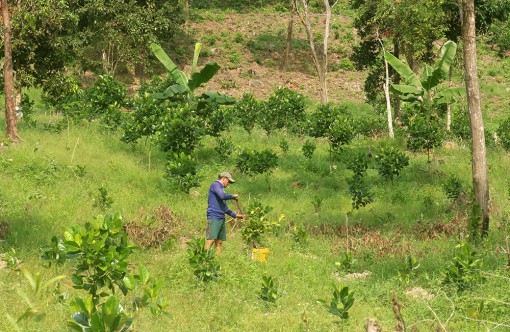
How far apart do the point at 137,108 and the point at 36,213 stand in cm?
599

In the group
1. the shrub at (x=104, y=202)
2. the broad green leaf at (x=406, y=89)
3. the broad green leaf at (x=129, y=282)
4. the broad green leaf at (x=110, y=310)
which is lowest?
the shrub at (x=104, y=202)

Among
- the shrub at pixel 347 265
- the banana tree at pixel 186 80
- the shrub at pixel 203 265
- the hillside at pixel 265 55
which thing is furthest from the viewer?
the hillside at pixel 265 55

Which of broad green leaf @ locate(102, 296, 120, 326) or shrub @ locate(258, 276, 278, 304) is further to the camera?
shrub @ locate(258, 276, 278, 304)

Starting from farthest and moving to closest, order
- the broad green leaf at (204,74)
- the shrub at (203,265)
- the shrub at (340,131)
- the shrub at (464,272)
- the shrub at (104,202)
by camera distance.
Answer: the shrub at (340,131)
the broad green leaf at (204,74)
the shrub at (104,202)
the shrub at (203,265)
the shrub at (464,272)

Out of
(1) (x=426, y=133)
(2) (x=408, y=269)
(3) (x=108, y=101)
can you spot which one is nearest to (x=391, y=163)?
(1) (x=426, y=133)

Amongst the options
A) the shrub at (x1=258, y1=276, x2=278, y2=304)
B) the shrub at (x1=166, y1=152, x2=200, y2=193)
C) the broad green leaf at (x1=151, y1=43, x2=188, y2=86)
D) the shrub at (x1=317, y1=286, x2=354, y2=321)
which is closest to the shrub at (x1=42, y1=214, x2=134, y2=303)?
the shrub at (x1=317, y1=286, x2=354, y2=321)

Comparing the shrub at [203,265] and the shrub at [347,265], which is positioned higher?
the shrub at [203,265]

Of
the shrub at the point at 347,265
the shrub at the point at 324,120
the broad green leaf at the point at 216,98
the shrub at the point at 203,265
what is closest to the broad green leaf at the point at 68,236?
the shrub at the point at 203,265

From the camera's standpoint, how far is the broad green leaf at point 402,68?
14641 millimetres

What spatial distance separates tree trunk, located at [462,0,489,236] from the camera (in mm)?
10383

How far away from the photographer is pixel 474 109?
10.5 m

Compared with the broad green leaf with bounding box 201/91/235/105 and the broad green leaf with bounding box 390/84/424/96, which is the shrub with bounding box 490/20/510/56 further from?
the broad green leaf with bounding box 201/91/235/105

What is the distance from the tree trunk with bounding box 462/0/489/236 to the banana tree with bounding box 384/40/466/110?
347 cm

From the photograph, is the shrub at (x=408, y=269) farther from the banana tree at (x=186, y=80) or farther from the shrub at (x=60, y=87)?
the shrub at (x=60, y=87)
